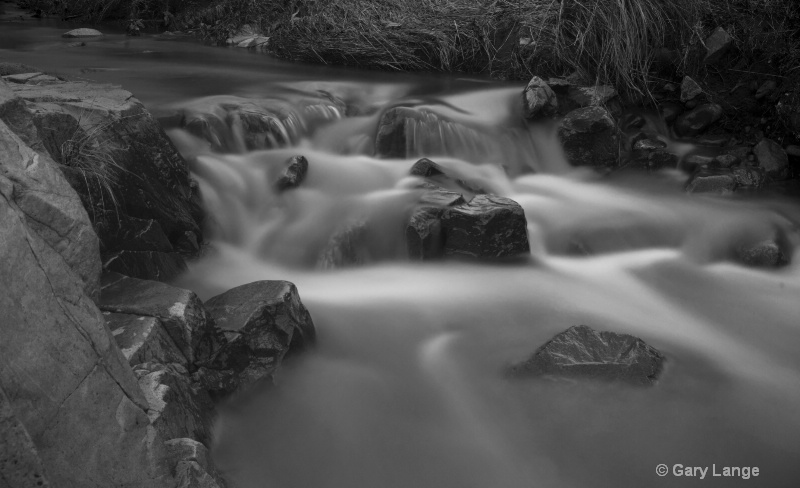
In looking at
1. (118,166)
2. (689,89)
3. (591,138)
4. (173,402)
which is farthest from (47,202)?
(689,89)

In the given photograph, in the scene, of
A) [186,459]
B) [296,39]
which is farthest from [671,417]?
[296,39]

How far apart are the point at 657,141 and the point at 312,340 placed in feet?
13.6

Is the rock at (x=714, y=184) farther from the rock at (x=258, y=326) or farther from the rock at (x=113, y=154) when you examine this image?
the rock at (x=113, y=154)

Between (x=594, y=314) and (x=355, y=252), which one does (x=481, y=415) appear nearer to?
(x=594, y=314)

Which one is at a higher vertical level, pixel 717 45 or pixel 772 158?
pixel 717 45

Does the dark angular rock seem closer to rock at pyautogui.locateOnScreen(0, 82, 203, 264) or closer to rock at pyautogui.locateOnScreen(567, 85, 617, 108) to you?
rock at pyautogui.locateOnScreen(0, 82, 203, 264)

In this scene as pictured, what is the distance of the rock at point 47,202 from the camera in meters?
1.87

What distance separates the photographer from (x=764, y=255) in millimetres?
4707

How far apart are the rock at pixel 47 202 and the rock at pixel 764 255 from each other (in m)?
4.30

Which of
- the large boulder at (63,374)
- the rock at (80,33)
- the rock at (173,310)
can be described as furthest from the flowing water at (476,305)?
the rock at (80,33)

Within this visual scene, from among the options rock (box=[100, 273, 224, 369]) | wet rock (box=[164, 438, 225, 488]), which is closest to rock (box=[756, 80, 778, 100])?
rock (box=[100, 273, 224, 369])

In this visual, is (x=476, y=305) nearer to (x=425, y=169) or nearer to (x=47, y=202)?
(x=425, y=169)

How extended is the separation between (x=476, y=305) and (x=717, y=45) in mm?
4277

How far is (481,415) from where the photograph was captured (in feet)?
10.3
